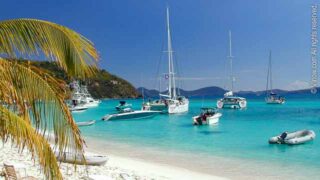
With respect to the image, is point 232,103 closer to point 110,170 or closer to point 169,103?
point 169,103

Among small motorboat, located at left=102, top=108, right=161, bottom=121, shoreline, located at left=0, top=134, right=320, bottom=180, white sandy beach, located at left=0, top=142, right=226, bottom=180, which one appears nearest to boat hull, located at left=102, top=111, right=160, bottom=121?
small motorboat, located at left=102, top=108, right=161, bottom=121

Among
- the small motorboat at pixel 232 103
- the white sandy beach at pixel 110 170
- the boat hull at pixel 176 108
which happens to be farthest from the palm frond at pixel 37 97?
the small motorboat at pixel 232 103

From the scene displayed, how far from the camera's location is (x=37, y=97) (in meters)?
4.93

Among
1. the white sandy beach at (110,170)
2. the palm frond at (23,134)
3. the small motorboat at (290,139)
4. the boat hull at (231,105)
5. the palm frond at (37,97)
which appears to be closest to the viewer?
the palm frond at (23,134)

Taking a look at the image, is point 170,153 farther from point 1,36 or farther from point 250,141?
point 1,36

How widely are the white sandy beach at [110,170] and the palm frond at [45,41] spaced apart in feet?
19.0

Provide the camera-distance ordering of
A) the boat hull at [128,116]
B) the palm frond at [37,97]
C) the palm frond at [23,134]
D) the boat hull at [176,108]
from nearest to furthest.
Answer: the palm frond at [23,134] < the palm frond at [37,97] < the boat hull at [128,116] < the boat hull at [176,108]

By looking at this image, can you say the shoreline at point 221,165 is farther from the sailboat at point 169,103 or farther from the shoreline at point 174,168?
the sailboat at point 169,103

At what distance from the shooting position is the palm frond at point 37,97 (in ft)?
16.1

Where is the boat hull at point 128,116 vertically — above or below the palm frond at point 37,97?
below

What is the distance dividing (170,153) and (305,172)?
23.9ft

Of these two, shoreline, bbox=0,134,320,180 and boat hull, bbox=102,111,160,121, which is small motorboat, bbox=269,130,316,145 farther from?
boat hull, bbox=102,111,160,121

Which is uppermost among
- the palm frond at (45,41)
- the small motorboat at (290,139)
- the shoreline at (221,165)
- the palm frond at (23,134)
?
the palm frond at (45,41)

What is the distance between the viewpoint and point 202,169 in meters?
16.1
